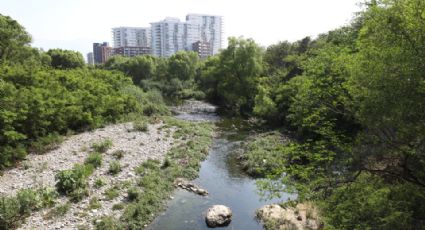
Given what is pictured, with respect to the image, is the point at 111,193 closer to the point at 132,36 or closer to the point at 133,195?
the point at 133,195

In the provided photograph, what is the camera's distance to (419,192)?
28.1 ft

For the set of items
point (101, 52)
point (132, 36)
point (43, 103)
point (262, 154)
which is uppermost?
point (132, 36)

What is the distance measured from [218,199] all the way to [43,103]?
1467 centimetres

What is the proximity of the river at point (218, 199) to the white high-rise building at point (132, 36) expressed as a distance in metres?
172

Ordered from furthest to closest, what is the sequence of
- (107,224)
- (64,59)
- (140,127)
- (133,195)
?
(64,59) < (140,127) < (133,195) < (107,224)

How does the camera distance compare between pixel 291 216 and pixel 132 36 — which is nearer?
pixel 291 216

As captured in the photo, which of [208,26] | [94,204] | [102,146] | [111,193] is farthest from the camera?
[208,26]

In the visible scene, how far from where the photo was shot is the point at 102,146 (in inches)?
915

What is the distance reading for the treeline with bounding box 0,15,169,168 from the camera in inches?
796

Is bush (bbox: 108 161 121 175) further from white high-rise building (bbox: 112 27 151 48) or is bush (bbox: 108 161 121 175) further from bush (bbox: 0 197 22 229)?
white high-rise building (bbox: 112 27 151 48)

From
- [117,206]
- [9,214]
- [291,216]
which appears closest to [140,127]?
[117,206]

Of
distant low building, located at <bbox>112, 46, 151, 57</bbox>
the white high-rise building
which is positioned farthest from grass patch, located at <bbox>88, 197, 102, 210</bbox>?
the white high-rise building

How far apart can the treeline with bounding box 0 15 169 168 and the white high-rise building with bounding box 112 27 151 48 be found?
151 metres

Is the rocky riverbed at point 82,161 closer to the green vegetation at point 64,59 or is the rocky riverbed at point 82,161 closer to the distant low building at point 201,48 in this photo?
the green vegetation at point 64,59
